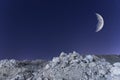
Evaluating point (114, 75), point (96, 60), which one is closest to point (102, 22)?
point (96, 60)

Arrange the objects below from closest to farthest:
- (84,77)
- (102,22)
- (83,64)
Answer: (84,77)
(83,64)
(102,22)

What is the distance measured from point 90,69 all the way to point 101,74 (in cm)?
56

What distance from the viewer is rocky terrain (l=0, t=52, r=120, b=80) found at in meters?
12.7

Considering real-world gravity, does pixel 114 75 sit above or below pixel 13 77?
below

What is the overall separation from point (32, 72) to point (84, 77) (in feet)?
9.72

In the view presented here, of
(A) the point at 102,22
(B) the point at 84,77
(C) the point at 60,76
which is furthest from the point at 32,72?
(A) the point at 102,22

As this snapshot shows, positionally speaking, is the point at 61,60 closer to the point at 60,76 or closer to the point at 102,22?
the point at 60,76

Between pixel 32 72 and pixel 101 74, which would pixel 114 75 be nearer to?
pixel 101 74

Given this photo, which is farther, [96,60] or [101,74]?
[96,60]

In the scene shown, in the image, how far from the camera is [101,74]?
12.8m

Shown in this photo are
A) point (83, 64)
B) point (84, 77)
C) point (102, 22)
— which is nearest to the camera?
point (84, 77)

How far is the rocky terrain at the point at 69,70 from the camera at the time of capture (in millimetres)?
12680

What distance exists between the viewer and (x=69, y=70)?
13.1 metres

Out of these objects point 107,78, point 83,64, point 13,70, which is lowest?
point 107,78
